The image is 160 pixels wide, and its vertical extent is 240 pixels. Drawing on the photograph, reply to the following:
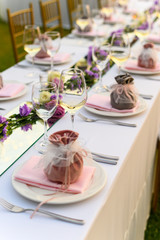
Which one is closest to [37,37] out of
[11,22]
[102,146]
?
[11,22]

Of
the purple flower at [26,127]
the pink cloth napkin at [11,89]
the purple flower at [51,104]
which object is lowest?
the purple flower at [26,127]

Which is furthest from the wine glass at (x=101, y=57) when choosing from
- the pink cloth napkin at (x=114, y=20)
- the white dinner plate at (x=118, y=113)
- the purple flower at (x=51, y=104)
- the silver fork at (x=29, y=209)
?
the pink cloth napkin at (x=114, y=20)

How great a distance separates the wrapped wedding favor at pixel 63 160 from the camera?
92 cm

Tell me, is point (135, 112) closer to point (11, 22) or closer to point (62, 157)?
point (62, 157)

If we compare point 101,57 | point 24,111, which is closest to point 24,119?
point 24,111

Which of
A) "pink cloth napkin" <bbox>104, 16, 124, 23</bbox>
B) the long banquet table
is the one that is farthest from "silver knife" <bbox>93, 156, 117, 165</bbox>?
"pink cloth napkin" <bbox>104, 16, 124, 23</bbox>

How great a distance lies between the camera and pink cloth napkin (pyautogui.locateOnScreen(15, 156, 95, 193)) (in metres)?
0.95

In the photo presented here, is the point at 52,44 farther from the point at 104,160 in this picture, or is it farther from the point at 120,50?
the point at 104,160

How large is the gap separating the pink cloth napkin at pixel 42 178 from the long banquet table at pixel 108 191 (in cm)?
4

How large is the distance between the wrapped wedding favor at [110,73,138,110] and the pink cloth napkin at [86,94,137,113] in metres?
0.02

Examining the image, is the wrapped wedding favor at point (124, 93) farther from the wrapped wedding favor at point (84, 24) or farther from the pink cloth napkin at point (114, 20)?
the pink cloth napkin at point (114, 20)

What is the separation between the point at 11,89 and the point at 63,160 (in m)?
0.85

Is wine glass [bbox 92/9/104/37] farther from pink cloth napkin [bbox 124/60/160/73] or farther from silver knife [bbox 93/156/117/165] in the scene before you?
silver knife [bbox 93/156/117/165]

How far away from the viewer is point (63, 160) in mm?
924
